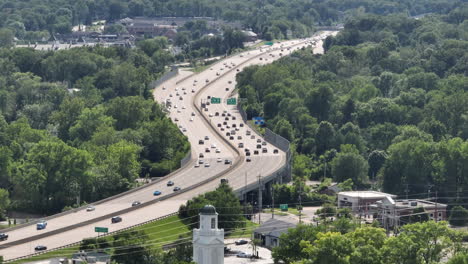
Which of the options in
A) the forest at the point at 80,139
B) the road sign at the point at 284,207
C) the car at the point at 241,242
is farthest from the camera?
the forest at the point at 80,139

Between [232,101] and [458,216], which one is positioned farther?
[232,101]

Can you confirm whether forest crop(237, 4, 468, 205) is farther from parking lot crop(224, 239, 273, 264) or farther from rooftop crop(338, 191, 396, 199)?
parking lot crop(224, 239, 273, 264)

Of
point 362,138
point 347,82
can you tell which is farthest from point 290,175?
point 347,82

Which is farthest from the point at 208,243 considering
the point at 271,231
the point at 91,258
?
the point at 271,231

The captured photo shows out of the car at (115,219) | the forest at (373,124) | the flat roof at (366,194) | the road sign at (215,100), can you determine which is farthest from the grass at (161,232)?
the road sign at (215,100)

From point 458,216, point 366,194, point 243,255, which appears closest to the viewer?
point 243,255

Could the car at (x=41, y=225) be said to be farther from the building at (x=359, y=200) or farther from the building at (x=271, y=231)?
the building at (x=359, y=200)

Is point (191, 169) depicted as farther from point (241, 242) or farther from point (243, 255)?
point (243, 255)
